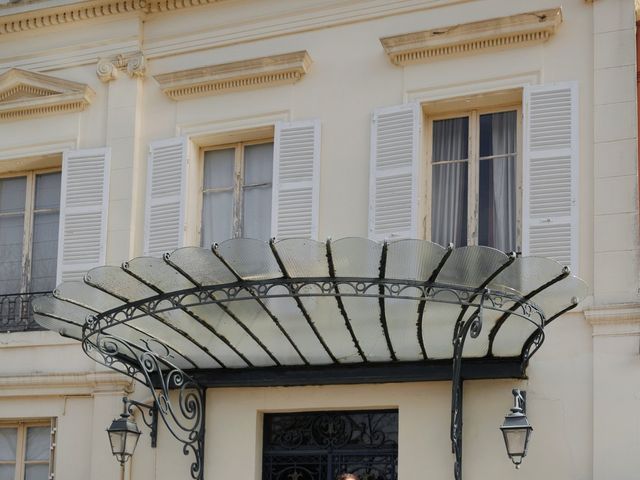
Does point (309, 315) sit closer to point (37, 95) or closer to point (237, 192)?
point (237, 192)

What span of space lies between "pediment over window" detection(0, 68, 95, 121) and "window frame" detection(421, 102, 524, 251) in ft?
12.1

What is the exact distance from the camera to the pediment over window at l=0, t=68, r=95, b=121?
13.4m

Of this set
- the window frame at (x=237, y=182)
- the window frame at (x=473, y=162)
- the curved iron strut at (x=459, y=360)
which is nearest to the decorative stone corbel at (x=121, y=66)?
the window frame at (x=237, y=182)

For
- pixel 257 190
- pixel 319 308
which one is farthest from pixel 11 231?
pixel 319 308

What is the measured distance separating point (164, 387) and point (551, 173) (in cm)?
385

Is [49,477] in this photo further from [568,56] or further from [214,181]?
[568,56]

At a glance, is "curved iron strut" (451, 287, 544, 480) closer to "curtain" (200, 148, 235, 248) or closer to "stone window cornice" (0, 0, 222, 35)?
"curtain" (200, 148, 235, 248)

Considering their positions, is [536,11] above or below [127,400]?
above

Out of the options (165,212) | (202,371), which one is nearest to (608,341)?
(202,371)

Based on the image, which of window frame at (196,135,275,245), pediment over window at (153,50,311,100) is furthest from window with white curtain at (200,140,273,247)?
pediment over window at (153,50,311,100)

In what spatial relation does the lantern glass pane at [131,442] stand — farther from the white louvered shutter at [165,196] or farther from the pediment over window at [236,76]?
the pediment over window at [236,76]

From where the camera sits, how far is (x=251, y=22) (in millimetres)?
12945

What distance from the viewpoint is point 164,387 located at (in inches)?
443

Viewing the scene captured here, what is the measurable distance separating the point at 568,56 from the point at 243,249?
3.67 meters
